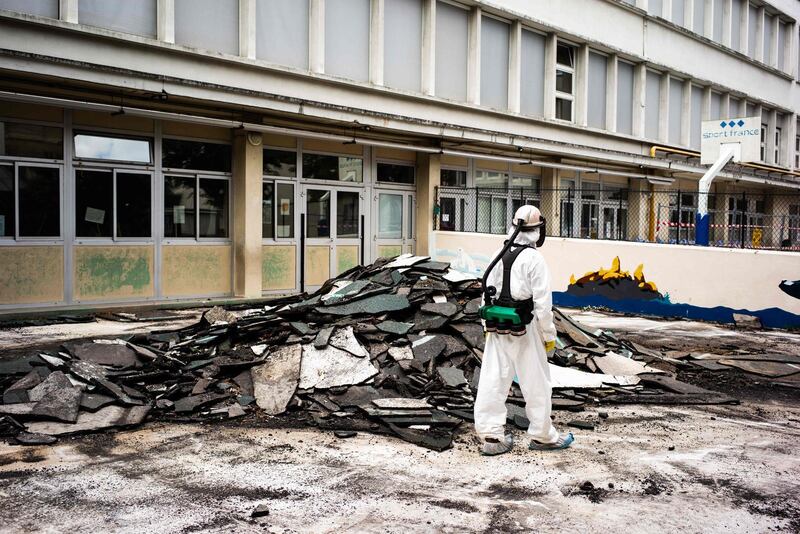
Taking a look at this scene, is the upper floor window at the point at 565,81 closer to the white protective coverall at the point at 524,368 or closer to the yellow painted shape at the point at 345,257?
the yellow painted shape at the point at 345,257

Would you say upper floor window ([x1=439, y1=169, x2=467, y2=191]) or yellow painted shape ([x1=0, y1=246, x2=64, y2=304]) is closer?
yellow painted shape ([x1=0, y1=246, x2=64, y2=304])

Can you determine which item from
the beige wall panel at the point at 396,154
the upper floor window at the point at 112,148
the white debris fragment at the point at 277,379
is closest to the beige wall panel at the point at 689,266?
the beige wall panel at the point at 396,154

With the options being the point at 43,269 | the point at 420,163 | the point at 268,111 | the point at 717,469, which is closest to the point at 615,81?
the point at 420,163

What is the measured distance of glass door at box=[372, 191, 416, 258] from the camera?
20.0 m

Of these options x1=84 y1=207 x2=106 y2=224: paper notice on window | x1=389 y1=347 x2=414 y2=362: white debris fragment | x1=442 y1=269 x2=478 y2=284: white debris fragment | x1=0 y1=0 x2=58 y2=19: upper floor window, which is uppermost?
x1=0 y1=0 x2=58 y2=19: upper floor window

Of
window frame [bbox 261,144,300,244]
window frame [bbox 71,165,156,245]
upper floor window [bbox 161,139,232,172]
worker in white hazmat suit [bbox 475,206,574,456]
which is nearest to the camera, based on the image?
worker in white hazmat suit [bbox 475,206,574,456]

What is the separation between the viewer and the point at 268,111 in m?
16.0

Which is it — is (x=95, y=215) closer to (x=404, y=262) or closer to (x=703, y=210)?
(x=404, y=262)

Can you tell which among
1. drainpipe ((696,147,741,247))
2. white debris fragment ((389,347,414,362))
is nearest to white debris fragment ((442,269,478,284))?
white debris fragment ((389,347,414,362))

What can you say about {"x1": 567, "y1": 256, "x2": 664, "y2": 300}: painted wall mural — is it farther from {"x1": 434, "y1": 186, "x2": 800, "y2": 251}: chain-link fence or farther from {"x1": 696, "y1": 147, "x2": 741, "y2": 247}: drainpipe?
{"x1": 696, "y1": 147, "x2": 741, "y2": 247}: drainpipe

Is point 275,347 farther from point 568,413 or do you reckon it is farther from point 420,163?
point 420,163

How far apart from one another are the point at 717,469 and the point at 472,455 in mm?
2082

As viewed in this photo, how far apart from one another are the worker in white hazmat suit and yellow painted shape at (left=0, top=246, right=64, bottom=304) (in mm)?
10732

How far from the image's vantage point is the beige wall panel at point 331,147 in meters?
18.1
